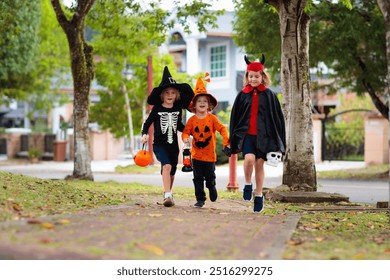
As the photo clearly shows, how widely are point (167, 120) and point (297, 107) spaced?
3468 mm

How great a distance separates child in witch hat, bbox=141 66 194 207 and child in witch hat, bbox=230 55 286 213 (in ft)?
3.01

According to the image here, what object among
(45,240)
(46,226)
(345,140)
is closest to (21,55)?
(345,140)

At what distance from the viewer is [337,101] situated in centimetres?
4391

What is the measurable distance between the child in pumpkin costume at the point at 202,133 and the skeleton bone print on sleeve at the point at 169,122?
0.18 m

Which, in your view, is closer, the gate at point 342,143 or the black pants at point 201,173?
the black pants at point 201,173

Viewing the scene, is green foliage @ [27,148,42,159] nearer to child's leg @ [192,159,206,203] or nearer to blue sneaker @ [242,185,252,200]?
child's leg @ [192,159,206,203]

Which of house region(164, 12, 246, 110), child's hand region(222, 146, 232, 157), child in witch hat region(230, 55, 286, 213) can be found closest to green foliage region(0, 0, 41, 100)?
house region(164, 12, 246, 110)

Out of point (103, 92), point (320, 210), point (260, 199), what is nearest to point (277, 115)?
point (260, 199)

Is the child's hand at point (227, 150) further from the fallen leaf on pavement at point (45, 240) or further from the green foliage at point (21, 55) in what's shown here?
the green foliage at point (21, 55)

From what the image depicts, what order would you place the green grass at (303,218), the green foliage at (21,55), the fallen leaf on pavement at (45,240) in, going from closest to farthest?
the fallen leaf on pavement at (45,240)
the green grass at (303,218)
the green foliage at (21,55)

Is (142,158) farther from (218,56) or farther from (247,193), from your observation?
(218,56)

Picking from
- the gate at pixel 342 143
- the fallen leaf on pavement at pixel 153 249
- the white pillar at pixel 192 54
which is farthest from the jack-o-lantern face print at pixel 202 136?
the white pillar at pixel 192 54

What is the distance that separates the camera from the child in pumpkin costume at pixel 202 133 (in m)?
9.96

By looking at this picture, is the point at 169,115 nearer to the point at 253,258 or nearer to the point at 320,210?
the point at 320,210
